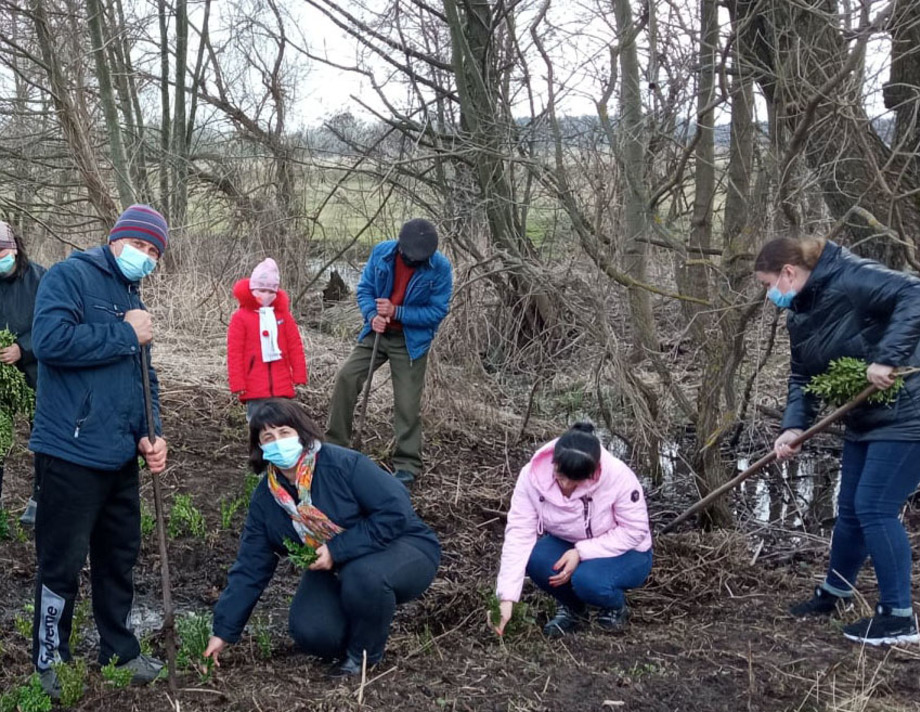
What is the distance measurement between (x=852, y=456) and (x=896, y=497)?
277 millimetres

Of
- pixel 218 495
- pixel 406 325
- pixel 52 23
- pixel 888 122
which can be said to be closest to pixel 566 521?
pixel 406 325

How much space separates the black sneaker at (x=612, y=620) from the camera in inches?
177

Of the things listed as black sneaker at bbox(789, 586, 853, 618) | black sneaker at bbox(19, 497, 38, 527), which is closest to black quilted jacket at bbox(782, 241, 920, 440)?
black sneaker at bbox(789, 586, 853, 618)

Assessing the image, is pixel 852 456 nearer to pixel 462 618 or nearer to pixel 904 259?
pixel 462 618

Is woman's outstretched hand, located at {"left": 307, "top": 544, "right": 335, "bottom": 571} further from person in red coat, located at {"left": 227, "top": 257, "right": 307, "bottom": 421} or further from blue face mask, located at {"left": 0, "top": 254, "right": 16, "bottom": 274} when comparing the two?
person in red coat, located at {"left": 227, "top": 257, "right": 307, "bottom": 421}

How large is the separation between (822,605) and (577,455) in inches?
61.0

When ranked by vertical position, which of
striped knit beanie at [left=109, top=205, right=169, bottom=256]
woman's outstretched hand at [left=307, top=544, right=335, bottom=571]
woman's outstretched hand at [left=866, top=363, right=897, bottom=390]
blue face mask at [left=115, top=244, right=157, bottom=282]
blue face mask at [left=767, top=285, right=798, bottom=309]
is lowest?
woman's outstretched hand at [left=307, top=544, right=335, bottom=571]

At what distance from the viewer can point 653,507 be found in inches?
266

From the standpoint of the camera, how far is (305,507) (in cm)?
383

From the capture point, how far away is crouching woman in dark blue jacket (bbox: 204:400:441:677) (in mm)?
3783

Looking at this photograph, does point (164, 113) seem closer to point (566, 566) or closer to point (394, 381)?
point (394, 381)

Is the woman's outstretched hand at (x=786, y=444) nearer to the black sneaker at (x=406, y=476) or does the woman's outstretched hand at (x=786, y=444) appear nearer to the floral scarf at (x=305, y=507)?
the floral scarf at (x=305, y=507)

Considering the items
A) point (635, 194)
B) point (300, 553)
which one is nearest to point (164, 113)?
point (635, 194)

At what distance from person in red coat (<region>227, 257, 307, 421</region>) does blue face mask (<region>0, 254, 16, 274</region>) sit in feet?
5.05
